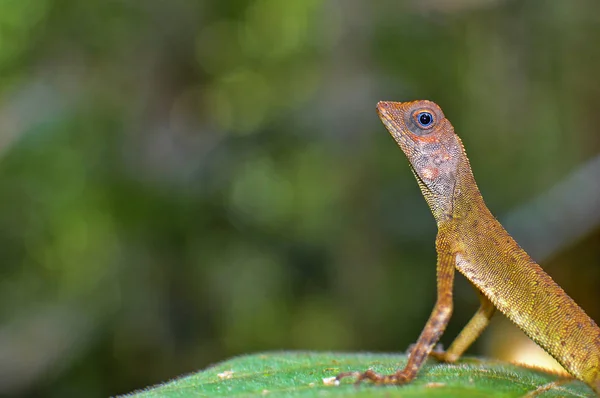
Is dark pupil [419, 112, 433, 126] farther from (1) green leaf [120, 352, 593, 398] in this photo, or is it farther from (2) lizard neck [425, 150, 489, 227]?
(1) green leaf [120, 352, 593, 398]

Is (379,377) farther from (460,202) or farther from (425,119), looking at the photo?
(425,119)

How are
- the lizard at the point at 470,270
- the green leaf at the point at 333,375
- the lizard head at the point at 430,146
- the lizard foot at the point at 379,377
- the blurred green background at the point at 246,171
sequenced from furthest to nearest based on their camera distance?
the blurred green background at the point at 246,171 < the lizard head at the point at 430,146 < the lizard at the point at 470,270 < the lizard foot at the point at 379,377 < the green leaf at the point at 333,375

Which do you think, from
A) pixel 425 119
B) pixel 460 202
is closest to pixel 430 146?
pixel 425 119

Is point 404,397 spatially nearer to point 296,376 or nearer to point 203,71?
point 296,376

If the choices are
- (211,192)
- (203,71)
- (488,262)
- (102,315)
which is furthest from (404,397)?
(203,71)

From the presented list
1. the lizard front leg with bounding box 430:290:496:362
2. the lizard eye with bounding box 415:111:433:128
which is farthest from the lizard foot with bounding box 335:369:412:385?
the lizard eye with bounding box 415:111:433:128

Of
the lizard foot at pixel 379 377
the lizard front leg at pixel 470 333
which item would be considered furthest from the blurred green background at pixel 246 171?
the lizard foot at pixel 379 377

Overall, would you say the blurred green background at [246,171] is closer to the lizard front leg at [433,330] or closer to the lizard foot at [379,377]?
the lizard front leg at [433,330]
